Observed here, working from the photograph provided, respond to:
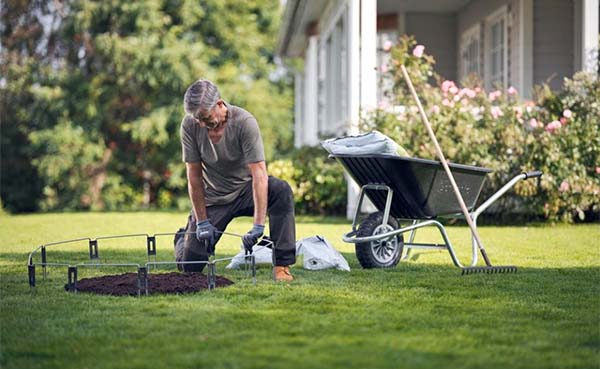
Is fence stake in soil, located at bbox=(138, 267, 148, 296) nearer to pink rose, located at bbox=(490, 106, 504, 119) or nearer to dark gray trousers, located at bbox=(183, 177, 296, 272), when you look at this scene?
dark gray trousers, located at bbox=(183, 177, 296, 272)

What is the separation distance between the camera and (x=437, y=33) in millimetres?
15367

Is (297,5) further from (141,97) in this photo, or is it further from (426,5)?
(141,97)

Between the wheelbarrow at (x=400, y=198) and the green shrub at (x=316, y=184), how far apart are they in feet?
16.2

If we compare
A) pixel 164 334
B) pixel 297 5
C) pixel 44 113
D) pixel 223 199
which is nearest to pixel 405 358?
pixel 164 334

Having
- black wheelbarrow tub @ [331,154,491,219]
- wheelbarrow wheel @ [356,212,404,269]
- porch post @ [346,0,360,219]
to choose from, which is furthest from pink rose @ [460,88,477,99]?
wheelbarrow wheel @ [356,212,404,269]

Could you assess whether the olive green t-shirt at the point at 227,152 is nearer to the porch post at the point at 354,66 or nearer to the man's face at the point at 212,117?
the man's face at the point at 212,117

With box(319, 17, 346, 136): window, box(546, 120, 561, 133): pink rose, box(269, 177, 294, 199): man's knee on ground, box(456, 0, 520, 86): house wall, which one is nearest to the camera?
box(269, 177, 294, 199): man's knee on ground

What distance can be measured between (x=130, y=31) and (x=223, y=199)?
40.0 ft

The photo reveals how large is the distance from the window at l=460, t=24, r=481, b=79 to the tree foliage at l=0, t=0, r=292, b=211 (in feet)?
14.5

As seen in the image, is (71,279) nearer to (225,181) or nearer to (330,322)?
(225,181)

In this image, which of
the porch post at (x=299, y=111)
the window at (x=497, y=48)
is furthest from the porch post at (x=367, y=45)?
the porch post at (x=299, y=111)

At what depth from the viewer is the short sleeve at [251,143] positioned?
18.1 ft

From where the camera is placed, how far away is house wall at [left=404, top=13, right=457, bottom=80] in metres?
15.3

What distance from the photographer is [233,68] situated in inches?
717
